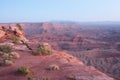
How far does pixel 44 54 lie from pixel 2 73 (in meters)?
4.31

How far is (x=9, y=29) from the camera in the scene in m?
23.3

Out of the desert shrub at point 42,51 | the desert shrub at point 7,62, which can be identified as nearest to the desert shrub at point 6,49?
the desert shrub at point 42,51

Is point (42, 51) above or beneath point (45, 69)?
above

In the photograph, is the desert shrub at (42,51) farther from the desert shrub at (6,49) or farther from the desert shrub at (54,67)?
the desert shrub at (54,67)

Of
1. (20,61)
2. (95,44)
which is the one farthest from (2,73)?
(95,44)

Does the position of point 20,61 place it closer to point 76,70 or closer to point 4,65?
point 4,65

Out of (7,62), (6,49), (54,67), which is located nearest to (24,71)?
(54,67)

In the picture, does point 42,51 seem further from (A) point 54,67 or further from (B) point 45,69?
(A) point 54,67

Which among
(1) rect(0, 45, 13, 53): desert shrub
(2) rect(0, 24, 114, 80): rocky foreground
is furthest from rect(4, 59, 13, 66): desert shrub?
(1) rect(0, 45, 13, 53): desert shrub

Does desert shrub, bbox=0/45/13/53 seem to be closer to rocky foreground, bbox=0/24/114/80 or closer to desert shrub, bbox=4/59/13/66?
rocky foreground, bbox=0/24/114/80

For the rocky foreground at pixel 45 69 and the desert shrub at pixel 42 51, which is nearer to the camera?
the rocky foreground at pixel 45 69

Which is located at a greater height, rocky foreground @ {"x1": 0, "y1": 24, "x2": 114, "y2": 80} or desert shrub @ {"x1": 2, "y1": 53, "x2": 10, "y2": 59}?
desert shrub @ {"x1": 2, "y1": 53, "x2": 10, "y2": 59}

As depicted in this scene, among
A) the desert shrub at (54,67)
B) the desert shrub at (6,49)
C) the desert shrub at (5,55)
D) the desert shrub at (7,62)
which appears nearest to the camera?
the desert shrub at (54,67)

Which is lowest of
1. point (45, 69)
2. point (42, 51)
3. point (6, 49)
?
point (45, 69)
